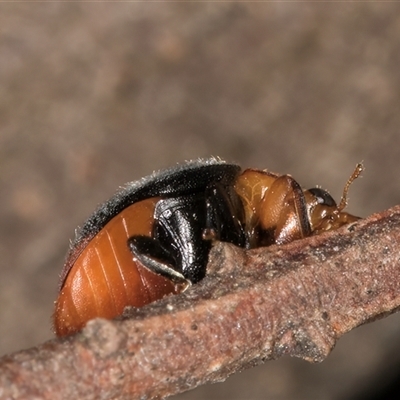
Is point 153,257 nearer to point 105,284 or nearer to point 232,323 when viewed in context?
point 105,284

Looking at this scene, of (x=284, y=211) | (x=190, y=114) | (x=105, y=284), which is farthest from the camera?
(x=190, y=114)

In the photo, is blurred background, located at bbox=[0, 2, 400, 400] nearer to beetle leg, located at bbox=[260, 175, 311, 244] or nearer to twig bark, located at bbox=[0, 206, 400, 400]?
beetle leg, located at bbox=[260, 175, 311, 244]

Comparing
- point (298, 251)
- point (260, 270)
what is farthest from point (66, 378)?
point (298, 251)

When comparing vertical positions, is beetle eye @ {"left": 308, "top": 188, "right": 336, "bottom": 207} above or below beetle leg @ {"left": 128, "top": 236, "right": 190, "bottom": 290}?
above

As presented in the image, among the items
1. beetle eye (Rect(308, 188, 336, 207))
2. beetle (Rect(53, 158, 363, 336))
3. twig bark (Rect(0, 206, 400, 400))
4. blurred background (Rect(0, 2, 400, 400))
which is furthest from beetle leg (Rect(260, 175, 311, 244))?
blurred background (Rect(0, 2, 400, 400))

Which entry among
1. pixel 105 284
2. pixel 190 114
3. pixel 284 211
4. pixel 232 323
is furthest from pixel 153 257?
pixel 190 114

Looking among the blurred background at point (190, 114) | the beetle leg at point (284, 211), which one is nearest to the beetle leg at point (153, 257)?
the beetle leg at point (284, 211)

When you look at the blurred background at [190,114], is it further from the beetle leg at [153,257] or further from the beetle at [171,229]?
the beetle leg at [153,257]
